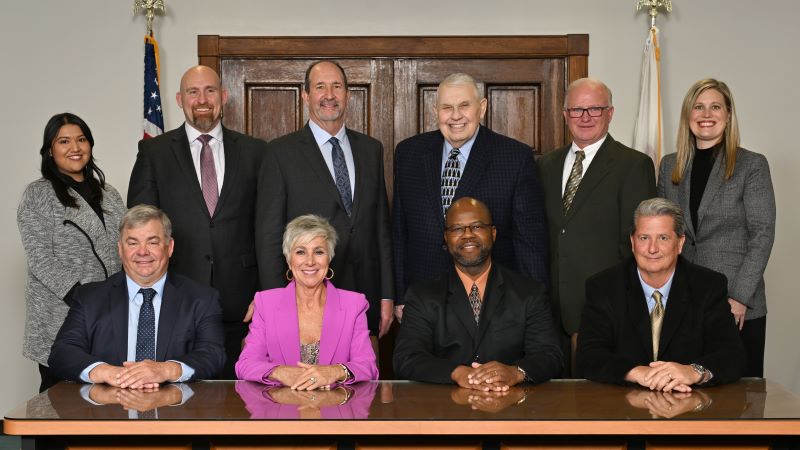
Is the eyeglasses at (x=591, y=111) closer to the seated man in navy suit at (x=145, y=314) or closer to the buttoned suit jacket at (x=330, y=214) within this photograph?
the buttoned suit jacket at (x=330, y=214)

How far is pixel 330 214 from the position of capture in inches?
168

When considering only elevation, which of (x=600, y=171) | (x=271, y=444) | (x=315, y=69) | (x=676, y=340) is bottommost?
(x=271, y=444)

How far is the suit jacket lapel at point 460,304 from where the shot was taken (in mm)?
3652

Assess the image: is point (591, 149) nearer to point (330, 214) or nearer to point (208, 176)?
point (330, 214)

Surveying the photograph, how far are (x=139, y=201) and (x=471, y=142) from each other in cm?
148

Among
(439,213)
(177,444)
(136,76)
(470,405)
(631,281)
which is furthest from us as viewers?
(136,76)

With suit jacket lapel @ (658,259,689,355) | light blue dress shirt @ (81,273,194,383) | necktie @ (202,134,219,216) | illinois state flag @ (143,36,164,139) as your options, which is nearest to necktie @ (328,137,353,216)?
necktie @ (202,134,219,216)

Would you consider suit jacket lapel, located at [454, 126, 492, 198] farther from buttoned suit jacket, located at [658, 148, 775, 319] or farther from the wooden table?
the wooden table

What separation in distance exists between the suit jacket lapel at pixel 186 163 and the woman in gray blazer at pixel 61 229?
0.38 metres

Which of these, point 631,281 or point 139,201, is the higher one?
point 139,201

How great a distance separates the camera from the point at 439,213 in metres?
4.18

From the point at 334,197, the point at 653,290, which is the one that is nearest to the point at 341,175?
the point at 334,197

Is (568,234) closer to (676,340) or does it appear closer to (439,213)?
(439,213)

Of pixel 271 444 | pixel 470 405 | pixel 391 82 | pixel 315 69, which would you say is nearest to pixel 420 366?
pixel 470 405
